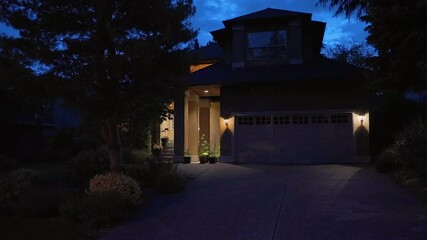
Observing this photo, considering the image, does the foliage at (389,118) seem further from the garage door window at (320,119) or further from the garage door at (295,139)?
the garage door window at (320,119)

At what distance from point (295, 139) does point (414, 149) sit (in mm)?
6504

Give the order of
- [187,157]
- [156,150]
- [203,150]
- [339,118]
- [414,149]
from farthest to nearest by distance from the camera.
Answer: [156,150], [203,150], [187,157], [339,118], [414,149]

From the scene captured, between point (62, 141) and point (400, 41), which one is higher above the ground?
point (400, 41)

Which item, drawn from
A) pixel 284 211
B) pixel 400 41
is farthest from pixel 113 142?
pixel 400 41

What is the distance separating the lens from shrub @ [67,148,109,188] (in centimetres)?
1210

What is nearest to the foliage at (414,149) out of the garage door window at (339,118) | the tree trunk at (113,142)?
the garage door window at (339,118)

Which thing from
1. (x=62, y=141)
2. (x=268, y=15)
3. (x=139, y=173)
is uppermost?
(x=268, y=15)

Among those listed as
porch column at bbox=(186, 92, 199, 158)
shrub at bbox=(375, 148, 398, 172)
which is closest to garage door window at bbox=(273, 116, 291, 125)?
porch column at bbox=(186, 92, 199, 158)

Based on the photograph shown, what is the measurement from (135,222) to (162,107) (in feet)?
8.96

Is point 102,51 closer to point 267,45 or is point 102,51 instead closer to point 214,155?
point 214,155

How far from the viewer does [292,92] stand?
17.2 metres

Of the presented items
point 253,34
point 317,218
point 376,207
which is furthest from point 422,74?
point 253,34

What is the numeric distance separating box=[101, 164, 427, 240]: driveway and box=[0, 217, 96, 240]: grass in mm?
528

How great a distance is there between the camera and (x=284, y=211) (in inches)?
341
